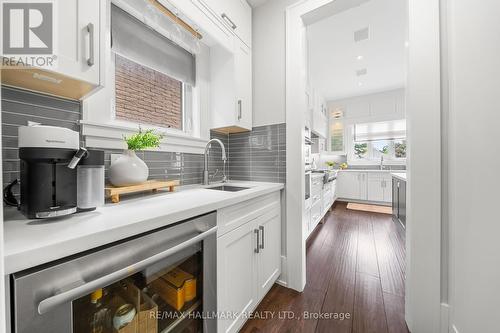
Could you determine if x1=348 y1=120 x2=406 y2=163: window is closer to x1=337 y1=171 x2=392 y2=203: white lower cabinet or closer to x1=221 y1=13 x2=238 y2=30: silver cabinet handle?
x1=337 y1=171 x2=392 y2=203: white lower cabinet

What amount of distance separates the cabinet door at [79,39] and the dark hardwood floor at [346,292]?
163cm

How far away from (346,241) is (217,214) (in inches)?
89.2

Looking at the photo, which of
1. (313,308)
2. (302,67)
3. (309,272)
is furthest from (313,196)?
(302,67)

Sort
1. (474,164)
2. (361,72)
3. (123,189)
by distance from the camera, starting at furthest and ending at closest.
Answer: (361,72)
(123,189)
(474,164)

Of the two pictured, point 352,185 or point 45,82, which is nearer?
point 45,82

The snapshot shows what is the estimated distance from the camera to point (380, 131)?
512 centimetres

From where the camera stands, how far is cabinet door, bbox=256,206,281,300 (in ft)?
4.47

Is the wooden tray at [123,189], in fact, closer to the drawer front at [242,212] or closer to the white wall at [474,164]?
the drawer front at [242,212]

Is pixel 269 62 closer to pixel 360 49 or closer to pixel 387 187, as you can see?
pixel 360 49

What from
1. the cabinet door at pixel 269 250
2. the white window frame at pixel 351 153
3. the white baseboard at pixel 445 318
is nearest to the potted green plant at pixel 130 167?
the cabinet door at pixel 269 250

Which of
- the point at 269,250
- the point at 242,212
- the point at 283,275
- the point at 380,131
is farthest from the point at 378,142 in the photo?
the point at 242,212

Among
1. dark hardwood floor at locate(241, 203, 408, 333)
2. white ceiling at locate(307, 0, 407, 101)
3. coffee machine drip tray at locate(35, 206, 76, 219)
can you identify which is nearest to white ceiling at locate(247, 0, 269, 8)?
white ceiling at locate(307, 0, 407, 101)

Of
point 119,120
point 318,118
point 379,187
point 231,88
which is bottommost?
point 379,187

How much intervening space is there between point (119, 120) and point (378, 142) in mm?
5855
